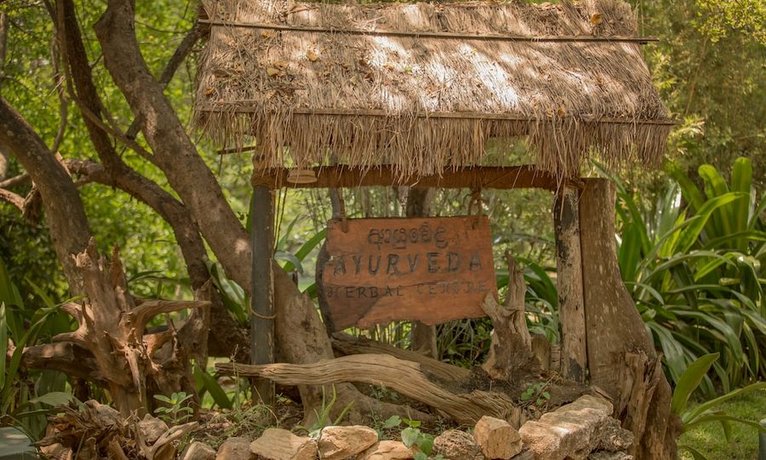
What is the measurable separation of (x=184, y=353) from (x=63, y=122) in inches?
81.2

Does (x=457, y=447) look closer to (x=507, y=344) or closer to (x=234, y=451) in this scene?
(x=234, y=451)

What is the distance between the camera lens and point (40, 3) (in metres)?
7.53

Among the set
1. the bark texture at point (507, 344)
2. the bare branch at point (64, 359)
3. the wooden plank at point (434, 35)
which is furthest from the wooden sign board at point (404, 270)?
the bare branch at point (64, 359)

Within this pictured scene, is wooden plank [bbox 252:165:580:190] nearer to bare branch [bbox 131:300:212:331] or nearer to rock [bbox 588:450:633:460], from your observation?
bare branch [bbox 131:300:212:331]

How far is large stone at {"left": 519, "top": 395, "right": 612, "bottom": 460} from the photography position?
4230mm

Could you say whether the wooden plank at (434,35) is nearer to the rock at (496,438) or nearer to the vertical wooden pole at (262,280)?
the vertical wooden pole at (262,280)

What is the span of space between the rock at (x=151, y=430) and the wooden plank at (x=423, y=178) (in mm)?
1267

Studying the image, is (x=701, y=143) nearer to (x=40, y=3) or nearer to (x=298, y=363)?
(x=298, y=363)

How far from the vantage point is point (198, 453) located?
4.06 m

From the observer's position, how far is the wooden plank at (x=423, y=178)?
480 cm

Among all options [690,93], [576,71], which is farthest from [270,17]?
[690,93]

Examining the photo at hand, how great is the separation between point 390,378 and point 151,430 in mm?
1163

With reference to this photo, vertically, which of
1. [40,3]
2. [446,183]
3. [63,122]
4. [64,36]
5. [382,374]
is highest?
[40,3]

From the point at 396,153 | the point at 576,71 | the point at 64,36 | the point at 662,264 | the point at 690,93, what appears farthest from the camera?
the point at 690,93
